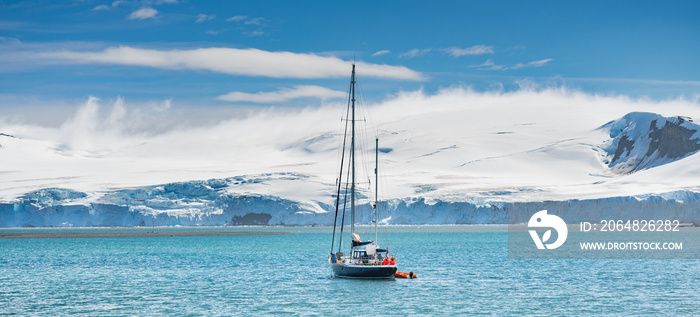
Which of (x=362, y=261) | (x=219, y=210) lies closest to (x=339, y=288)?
(x=362, y=261)

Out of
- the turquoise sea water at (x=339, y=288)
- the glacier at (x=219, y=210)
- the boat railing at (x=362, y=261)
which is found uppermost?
the glacier at (x=219, y=210)

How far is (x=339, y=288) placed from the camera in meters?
43.2

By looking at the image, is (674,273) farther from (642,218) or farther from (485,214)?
(485,214)

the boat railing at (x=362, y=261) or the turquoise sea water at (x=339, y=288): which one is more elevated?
the boat railing at (x=362, y=261)

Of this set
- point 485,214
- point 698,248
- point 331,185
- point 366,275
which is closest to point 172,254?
point 366,275

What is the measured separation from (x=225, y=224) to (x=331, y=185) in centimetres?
2849

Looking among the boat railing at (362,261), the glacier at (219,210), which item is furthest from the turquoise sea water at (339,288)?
the glacier at (219,210)

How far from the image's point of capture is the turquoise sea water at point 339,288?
3522 centimetres

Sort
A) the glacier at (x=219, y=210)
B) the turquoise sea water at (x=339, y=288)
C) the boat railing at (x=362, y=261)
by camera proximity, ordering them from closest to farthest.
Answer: the turquoise sea water at (x=339, y=288) → the boat railing at (x=362, y=261) → the glacier at (x=219, y=210)

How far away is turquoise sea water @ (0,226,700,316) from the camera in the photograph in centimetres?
Result: 3522

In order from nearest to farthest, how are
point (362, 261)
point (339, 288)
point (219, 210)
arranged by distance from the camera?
point (339, 288)
point (362, 261)
point (219, 210)

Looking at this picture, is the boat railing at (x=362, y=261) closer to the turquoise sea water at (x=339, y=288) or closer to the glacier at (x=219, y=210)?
the turquoise sea water at (x=339, y=288)

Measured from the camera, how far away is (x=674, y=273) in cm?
5078

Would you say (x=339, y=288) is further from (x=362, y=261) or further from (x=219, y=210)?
(x=219, y=210)
